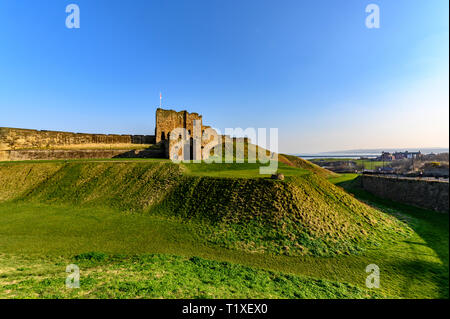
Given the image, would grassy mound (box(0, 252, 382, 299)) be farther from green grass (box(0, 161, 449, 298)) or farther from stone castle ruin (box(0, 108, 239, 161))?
stone castle ruin (box(0, 108, 239, 161))

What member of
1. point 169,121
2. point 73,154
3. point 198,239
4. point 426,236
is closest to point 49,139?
point 73,154

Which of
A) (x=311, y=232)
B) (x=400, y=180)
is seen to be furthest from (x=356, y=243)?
(x=400, y=180)

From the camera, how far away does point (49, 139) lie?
110 ft

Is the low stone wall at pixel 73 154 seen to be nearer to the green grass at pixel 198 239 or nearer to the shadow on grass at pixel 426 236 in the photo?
the green grass at pixel 198 239

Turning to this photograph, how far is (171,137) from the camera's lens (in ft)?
106

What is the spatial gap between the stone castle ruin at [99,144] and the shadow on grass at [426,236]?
91.8 feet

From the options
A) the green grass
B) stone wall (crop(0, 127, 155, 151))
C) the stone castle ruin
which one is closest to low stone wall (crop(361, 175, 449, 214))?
the green grass

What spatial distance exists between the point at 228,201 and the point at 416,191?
81.5 ft

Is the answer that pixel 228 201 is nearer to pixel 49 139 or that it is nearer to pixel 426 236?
pixel 426 236

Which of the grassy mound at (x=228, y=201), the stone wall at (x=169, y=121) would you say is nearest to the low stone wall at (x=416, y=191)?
the grassy mound at (x=228, y=201)

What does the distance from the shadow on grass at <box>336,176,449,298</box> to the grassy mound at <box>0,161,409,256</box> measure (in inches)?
61.3

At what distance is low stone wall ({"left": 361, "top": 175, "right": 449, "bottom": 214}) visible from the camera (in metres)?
18.9
